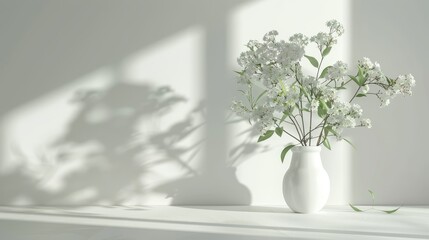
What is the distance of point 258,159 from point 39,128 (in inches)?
34.1

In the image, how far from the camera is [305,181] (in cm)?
208

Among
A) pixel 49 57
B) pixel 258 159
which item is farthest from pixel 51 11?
pixel 258 159

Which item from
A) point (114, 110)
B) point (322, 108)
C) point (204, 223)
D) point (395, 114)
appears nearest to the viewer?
point (204, 223)

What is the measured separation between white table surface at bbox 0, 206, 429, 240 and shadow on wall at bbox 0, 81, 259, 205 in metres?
0.08

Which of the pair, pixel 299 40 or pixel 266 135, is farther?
pixel 266 135

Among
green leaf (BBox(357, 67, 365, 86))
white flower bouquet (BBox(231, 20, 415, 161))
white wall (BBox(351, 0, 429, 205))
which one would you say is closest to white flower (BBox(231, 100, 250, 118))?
white flower bouquet (BBox(231, 20, 415, 161))

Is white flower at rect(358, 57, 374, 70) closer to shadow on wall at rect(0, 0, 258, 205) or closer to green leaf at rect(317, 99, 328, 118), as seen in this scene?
green leaf at rect(317, 99, 328, 118)

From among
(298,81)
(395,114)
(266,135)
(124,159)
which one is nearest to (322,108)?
(298,81)

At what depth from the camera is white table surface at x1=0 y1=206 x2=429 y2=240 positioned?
5.61ft

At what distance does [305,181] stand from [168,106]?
2.03ft

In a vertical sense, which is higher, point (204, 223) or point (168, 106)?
point (168, 106)

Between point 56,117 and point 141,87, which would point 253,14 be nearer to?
point 141,87

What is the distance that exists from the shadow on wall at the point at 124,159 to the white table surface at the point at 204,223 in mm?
84

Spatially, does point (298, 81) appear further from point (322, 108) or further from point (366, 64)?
point (366, 64)
